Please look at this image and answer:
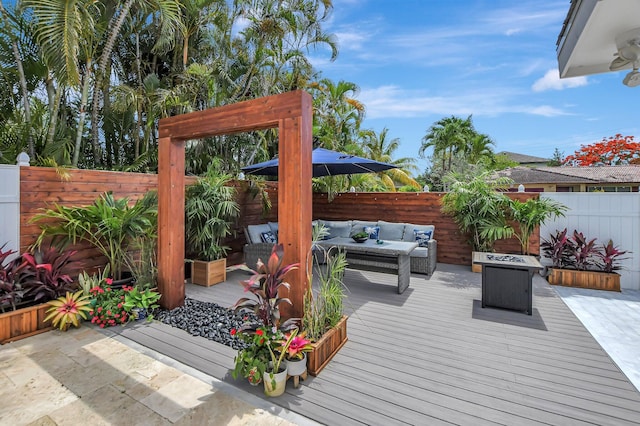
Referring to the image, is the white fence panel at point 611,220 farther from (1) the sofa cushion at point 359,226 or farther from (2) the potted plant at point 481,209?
(1) the sofa cushion at point 359,226

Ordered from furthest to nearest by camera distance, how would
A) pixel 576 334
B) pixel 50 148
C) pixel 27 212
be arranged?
1. pixel 50 148
2. pixel 27 212
3. pixel 576 334

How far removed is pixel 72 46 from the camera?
3537 mm

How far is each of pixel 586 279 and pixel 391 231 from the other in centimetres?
318

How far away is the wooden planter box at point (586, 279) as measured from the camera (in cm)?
456

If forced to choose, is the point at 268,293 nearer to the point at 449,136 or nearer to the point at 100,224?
the point at 100,224

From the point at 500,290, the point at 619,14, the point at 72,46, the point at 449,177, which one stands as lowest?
the point at 500,290

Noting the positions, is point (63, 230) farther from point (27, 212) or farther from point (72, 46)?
point (72, 46)

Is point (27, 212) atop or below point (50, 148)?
below

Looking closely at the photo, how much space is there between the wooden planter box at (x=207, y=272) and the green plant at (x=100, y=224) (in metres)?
1.11

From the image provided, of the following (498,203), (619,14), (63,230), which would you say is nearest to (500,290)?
(498,203)

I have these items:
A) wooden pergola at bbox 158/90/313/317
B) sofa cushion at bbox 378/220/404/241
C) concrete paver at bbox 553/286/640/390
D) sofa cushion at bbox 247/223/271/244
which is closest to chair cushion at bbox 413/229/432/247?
sofa cushion at bbox 378/220/404/241

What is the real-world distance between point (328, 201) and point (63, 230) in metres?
5.33

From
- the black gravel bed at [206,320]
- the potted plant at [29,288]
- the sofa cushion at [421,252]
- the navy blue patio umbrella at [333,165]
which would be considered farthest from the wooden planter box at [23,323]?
the sofa cushion at [421,252]

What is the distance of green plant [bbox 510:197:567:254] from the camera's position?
16.9 feet
